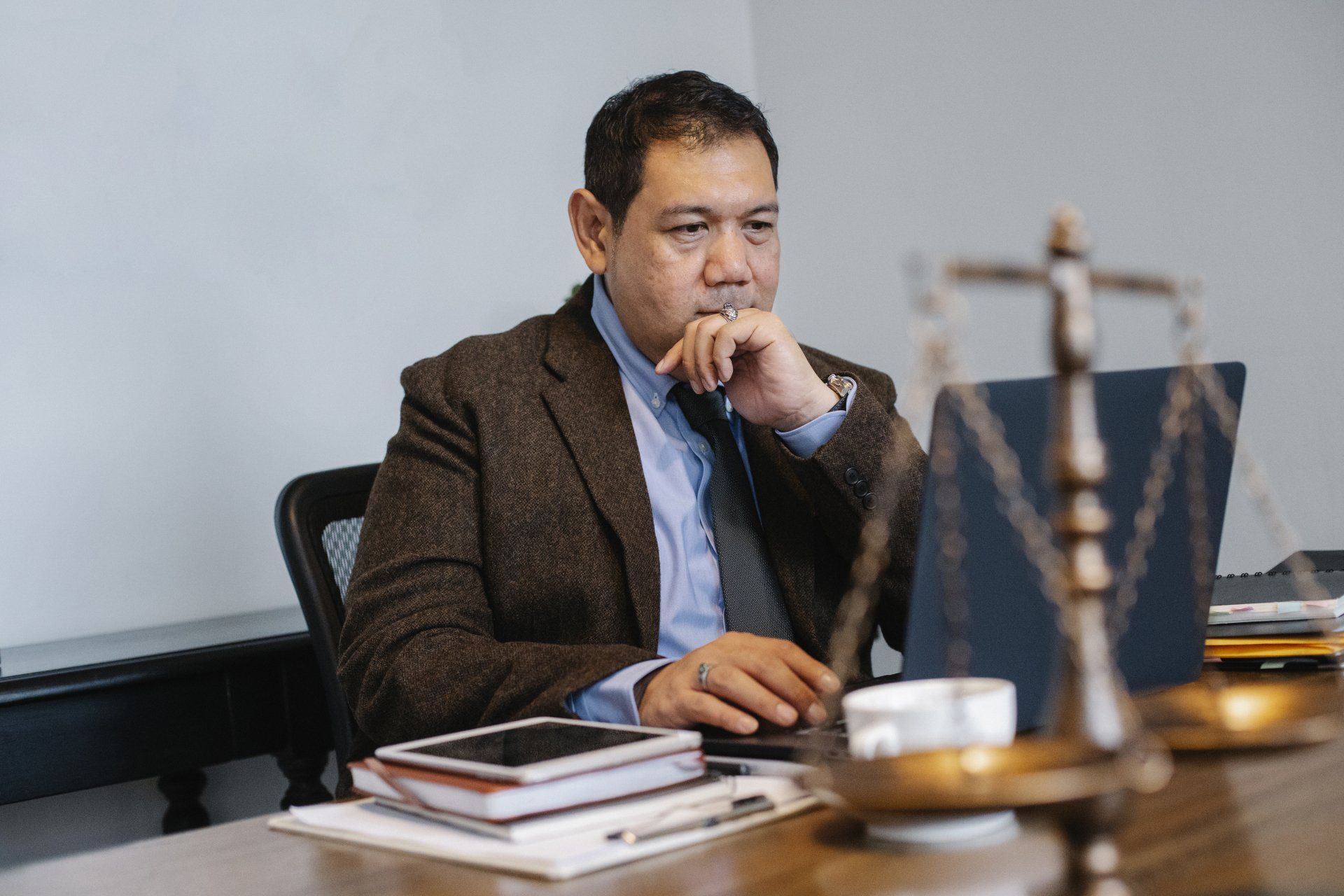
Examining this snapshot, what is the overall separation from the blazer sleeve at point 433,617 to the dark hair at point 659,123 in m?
0.32

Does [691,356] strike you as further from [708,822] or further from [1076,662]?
[1076,662]

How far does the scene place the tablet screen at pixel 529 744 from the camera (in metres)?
0.79

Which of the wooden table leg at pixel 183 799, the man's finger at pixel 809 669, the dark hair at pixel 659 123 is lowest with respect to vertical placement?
Result: the wooden table leg at pixel 183 799

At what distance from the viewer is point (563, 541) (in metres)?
1.47

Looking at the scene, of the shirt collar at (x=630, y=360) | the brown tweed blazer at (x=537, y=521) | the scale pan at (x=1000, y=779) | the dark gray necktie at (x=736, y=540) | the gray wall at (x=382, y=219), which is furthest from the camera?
the gray wall at (x=382, y=219)

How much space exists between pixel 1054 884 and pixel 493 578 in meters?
0.95

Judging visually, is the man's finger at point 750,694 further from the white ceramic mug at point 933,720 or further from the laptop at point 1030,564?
the white ceramic mug at point 933,720

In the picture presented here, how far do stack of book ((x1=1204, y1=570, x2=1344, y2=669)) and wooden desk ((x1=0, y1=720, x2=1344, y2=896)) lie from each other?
315mm

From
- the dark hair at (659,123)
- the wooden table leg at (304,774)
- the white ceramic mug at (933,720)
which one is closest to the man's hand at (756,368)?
the dark hair at (659,123)

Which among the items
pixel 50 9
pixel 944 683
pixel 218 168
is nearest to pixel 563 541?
pixel 944 683

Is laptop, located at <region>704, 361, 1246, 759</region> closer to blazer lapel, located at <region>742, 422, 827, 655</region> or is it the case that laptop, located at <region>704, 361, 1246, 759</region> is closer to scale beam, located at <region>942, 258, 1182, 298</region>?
scale beam, located at <region>942, 258, 1182, 298</region>

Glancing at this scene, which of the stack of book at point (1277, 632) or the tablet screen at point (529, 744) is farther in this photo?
the stack of book at point (1277, 632)

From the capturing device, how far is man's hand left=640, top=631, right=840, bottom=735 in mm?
990

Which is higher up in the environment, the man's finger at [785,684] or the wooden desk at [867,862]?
the man's finger at [785,684]
